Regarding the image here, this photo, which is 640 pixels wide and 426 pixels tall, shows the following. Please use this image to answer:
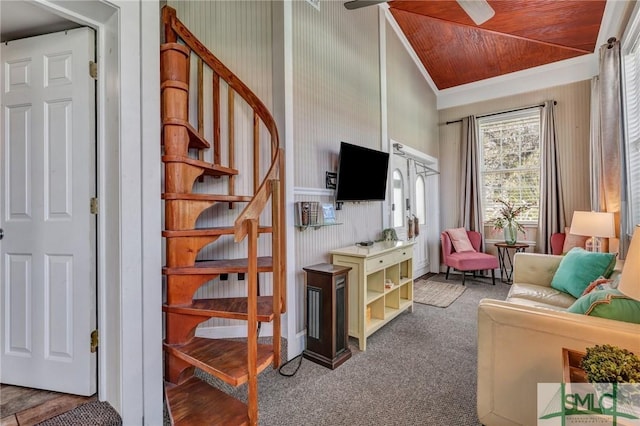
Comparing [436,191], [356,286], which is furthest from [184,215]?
[436,191]

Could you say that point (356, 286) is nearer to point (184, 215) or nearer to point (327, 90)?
point (184, 215)

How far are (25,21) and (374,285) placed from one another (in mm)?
3316

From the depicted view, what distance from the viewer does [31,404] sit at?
1575mm

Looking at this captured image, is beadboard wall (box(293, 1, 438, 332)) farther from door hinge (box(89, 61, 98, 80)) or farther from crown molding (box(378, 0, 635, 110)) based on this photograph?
door hinge (box(89, 61, 98, 80))

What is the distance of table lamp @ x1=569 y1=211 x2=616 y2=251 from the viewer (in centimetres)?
299

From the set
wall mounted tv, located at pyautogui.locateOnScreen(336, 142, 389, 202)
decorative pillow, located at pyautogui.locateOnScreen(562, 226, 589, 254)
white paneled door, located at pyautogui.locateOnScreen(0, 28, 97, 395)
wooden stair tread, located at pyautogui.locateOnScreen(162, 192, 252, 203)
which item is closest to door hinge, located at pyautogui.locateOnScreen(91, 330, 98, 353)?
white paneled door, located at pyautogui.locateOnScreen(0, 28, 97, 395)

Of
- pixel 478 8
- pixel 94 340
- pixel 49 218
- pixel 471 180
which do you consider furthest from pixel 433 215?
pixel 49 218

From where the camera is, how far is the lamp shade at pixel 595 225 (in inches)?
118

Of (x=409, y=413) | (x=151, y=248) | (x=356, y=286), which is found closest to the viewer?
(x=151, y=248)

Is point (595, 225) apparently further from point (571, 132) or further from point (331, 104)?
point (331, 104)

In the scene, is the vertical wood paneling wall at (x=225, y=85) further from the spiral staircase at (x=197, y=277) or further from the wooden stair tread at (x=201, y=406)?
the wooden stair tread at (x=201, y=406)

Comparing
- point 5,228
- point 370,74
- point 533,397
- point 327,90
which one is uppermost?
point 370,74

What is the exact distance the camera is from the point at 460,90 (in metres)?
5.45

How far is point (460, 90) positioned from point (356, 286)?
15.5 feet
